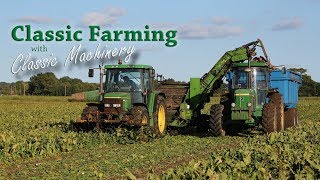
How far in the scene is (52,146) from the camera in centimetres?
1286

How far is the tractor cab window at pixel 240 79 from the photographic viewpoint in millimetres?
16766

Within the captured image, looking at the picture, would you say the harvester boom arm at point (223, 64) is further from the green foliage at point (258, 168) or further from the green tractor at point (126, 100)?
the green foliage at point (258, 168)

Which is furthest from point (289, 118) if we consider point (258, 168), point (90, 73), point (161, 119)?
point (258, 168)

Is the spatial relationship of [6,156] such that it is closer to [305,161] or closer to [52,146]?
[52,146]

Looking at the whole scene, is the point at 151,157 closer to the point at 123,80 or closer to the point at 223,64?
the point at 123,80

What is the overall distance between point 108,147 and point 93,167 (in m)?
3.85

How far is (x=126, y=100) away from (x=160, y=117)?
6.03ft

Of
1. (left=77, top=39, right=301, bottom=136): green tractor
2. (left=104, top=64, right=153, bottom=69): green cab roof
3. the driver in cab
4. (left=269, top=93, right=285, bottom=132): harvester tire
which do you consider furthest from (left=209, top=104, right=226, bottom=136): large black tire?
the driver in cab

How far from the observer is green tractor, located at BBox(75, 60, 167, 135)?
587 inches

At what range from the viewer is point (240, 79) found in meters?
16.9

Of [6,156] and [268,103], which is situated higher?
[268,103]

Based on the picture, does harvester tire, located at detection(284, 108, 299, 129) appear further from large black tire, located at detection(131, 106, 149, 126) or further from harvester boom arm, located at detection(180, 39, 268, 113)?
large black tire, located at detection(131, 106, 149, 126)

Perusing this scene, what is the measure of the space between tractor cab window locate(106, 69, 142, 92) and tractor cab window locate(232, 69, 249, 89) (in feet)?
11.2

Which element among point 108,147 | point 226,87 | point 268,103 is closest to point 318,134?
point 268,103
